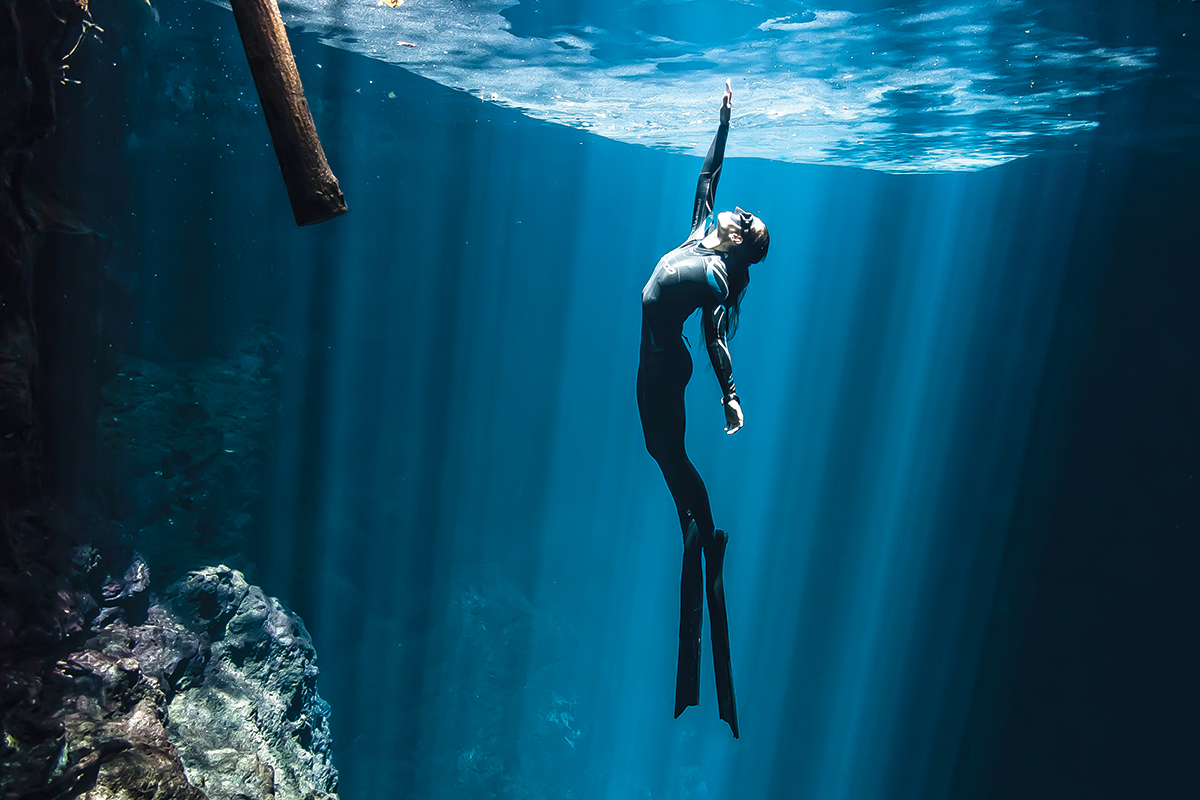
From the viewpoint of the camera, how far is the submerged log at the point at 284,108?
2.24 metres

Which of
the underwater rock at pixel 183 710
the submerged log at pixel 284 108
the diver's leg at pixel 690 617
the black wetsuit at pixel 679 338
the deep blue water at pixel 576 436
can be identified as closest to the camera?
the submerged log at pixel 284 108

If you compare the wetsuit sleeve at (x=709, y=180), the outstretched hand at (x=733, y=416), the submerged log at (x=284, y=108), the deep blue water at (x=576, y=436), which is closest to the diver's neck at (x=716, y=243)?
the wetsuit sleeve at (x=709, y=180)

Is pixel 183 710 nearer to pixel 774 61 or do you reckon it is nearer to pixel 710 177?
pixel 710 177

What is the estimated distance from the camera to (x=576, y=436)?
1118 inches

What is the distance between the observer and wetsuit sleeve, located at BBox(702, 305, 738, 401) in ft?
11.2

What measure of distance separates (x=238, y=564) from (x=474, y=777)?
9.31 meters

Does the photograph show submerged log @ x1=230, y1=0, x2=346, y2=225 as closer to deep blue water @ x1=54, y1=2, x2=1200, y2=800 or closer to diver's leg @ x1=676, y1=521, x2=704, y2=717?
diver's leg @ x1=676, y1=521, x2=704, y2=717

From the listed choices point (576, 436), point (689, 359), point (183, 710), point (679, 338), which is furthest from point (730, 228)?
point (576, 436)

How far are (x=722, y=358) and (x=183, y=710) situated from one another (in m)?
6.05

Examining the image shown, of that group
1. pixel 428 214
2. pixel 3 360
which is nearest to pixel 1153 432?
pixel 3 360

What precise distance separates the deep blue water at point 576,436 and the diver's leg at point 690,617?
7.83 metres

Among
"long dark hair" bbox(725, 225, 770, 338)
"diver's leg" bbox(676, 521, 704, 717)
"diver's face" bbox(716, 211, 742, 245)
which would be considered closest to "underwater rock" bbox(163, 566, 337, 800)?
"diver's leg" bbox(676, 521, 704, 717)

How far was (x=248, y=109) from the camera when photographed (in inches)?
484

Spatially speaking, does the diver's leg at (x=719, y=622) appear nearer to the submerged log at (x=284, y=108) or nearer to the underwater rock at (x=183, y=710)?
the submerged log at (x=284, y=108)
